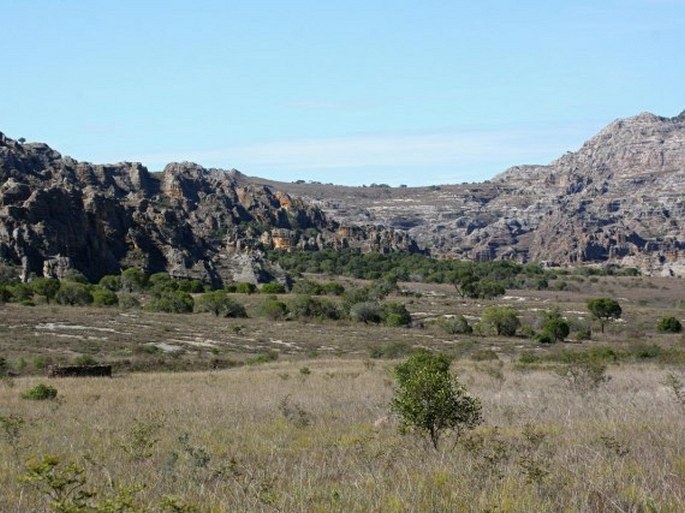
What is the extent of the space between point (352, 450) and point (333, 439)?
178 cm

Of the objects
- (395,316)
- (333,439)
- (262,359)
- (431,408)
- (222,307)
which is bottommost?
(395,316)

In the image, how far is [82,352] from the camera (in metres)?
35.9

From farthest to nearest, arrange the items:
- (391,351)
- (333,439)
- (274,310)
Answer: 1. (274,310)
2. (391,351)
3. (333,439)

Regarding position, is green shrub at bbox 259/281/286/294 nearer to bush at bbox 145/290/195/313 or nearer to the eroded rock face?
the eroded rock face

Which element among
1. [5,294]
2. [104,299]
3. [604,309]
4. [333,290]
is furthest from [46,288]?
[604,309]

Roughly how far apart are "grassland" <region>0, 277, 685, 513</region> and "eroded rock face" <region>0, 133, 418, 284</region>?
62936 millimetres

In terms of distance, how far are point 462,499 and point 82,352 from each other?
3243 cm

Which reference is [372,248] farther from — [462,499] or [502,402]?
[462,499]

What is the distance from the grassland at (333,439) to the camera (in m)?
6.74

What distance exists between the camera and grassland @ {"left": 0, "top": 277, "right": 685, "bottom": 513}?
265 inches

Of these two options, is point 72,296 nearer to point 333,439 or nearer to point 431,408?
point 333,439

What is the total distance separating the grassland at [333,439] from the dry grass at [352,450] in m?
0.03

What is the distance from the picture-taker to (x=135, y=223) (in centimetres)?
11450

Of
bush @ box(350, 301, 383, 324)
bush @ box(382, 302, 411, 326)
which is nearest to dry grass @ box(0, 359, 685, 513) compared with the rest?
bush @ box(382, 302, 411, 326)
